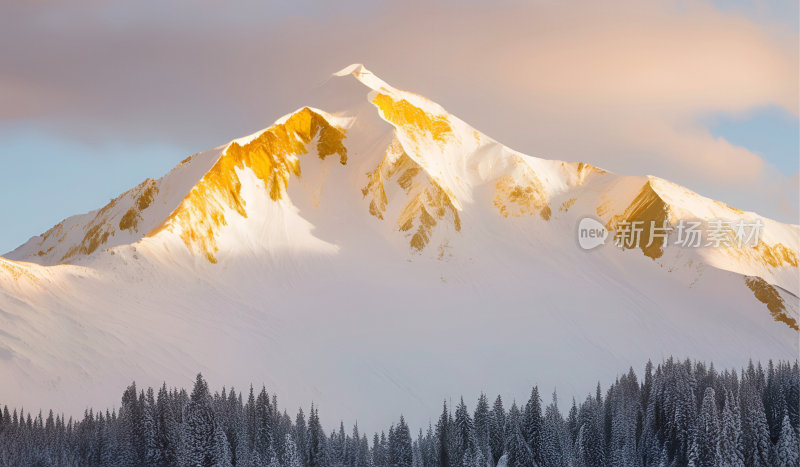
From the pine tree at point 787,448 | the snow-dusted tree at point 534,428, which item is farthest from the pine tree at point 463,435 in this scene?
the pine tree at point 787,448

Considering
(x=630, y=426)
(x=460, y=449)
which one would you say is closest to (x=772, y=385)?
(x=630, y=426)

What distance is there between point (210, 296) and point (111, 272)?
18475mm

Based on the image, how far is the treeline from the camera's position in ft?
365

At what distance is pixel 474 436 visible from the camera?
376 feet

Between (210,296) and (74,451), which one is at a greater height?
(210,296)

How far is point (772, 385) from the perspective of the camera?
12706 cm

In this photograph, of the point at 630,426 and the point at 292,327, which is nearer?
the point at 630,426

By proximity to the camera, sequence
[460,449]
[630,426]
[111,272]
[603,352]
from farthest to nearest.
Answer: [603,352], [111,272], [630,426], [460,449]

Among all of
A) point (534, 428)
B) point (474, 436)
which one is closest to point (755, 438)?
point (534, 428)

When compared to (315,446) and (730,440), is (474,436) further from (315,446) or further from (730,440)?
(730,440)

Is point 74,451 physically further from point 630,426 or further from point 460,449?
point 630,426

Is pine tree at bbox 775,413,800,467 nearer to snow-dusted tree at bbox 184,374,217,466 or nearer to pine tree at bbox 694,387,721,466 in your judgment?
pine tree at bbox 694,387,721,466

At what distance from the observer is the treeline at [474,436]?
111188 mm

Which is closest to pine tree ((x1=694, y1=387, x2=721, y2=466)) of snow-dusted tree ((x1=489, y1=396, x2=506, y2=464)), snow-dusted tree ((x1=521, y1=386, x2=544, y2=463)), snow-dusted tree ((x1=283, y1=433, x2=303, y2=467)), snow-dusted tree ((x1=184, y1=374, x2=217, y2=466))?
snow-dusted tree ((x1=521, y1=386, x2=544, y2=463))
